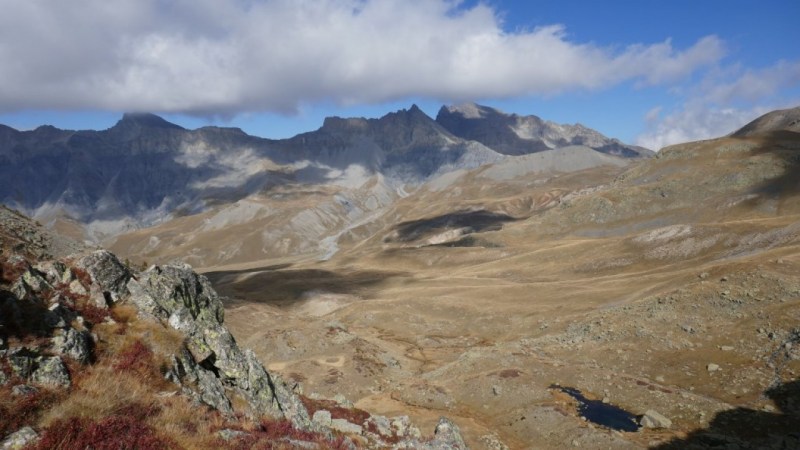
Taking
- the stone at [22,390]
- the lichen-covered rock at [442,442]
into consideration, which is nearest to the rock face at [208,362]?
the stone at [22,390]

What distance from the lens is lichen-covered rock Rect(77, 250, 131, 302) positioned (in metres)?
21.2

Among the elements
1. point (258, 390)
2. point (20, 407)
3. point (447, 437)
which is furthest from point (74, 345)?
point (447, 437)

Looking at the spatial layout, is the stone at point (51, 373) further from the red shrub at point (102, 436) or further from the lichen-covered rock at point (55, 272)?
the lichen-covered rock at point (55, 272)

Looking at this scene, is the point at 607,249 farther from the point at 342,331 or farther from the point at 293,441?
the point at 293,441

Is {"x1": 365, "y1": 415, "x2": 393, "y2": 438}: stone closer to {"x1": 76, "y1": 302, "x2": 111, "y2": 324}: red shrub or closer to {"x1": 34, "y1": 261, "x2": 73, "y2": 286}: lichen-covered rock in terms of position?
{"x1": 76, "y1": 302, "x2": 111, "y2": 324}: red shrub

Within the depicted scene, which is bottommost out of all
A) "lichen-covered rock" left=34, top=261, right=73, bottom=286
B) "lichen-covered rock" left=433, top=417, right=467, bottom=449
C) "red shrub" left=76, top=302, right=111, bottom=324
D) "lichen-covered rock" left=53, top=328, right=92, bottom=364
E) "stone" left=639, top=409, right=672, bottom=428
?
"stone" left=639, top=409, right=672, bottom=428

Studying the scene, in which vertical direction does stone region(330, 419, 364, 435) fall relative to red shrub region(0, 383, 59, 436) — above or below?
below

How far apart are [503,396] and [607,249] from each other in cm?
6985

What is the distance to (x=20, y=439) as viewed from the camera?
37.3 feet

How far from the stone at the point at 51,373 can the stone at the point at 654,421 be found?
125ft

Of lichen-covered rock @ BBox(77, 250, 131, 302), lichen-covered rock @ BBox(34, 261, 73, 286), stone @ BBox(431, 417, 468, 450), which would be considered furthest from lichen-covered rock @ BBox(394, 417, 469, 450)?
lichen-covered rock @ BBox(34, 261, 73, 286)

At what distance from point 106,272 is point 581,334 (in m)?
49.8

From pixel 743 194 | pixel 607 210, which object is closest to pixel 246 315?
pixel 607 210

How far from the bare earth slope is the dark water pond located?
0.88 metres
